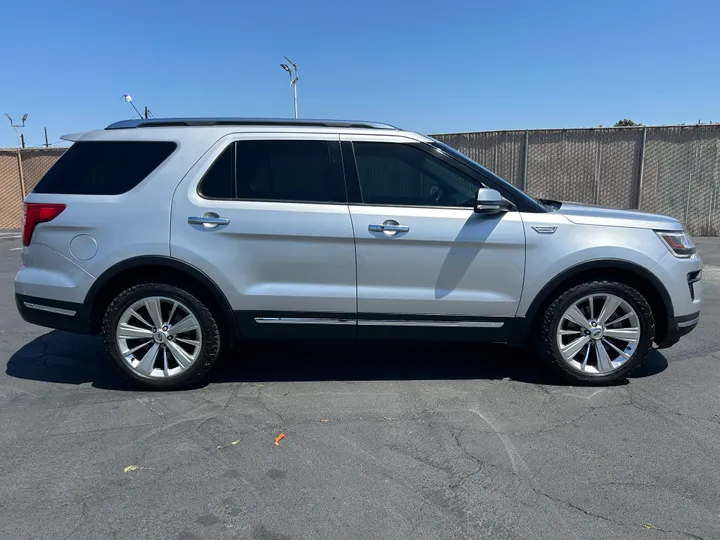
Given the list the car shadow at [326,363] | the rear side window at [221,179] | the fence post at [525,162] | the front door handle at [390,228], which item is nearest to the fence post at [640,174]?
the fence post at [525,162]

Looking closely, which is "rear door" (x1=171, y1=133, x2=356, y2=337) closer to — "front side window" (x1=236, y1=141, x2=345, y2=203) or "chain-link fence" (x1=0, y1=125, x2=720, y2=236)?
"front side window" (x1=236, y1=141, x2=345, y2=203)

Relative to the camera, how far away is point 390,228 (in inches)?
156

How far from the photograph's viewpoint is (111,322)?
4.09 m

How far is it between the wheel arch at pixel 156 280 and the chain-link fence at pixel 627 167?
1058 cm

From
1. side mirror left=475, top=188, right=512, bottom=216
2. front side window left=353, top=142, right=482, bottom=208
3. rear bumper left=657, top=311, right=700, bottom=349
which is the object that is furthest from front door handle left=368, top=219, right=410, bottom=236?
rear bumper left=657, top=311, right=700, bottom=349

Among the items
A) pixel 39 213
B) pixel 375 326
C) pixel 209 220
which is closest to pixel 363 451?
pixel 375 326

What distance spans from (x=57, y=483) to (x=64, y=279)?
5.51 ft

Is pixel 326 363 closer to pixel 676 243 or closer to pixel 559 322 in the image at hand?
pixel 559 322

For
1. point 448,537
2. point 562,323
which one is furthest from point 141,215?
point 562,323

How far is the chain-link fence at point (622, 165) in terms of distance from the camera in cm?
1196

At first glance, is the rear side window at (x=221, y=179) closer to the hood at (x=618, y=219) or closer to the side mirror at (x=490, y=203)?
the side mirror at (x=490, y=203)

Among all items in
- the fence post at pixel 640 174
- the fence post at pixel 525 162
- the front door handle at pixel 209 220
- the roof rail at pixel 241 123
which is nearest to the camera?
the front door handle at pixel 209 220

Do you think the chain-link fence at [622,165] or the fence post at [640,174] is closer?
the chain-link fence at [622,165]

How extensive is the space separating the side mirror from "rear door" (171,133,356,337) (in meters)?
0.96
